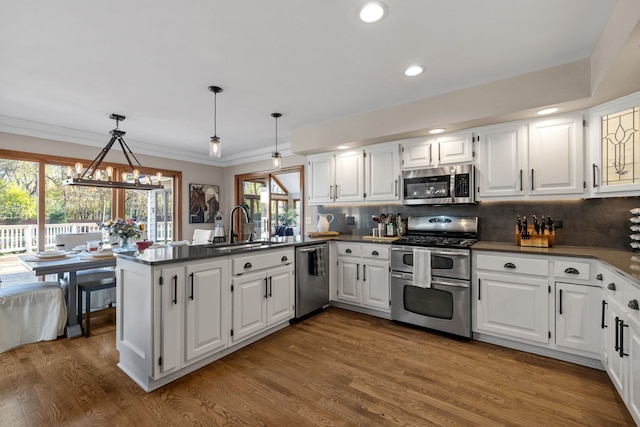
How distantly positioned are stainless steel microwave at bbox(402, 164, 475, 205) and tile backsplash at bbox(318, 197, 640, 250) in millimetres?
304

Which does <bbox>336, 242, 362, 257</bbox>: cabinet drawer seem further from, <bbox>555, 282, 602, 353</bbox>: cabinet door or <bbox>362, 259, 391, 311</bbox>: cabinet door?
<bbox>555, 282, 602, 353</bbox>: cabinet door

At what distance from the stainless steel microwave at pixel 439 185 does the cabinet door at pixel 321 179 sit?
3.59ft

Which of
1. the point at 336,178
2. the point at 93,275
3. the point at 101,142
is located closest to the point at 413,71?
the point at 336,178

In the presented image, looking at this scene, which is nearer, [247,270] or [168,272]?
[168,272]

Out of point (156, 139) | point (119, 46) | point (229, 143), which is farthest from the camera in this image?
point (229, 143)

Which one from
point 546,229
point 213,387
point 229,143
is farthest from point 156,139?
point 546,229

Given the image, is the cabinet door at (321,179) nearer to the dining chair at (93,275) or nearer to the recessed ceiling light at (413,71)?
the recessed ceiling light at (413,71)

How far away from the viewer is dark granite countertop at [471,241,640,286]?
1.73 m

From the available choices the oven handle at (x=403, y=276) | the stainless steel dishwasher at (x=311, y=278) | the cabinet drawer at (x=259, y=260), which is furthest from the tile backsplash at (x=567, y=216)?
the cabinet drawer at (x=259, y=260)

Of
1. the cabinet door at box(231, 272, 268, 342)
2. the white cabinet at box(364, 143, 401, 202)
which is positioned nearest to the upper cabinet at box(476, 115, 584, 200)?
the white cabinet at box(364, 143, 401, 202)

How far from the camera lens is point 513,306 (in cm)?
265

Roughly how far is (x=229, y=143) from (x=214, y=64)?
292 cm

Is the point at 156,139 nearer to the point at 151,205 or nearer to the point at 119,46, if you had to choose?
the point at 151,205

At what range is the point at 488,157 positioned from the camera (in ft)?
10.0
